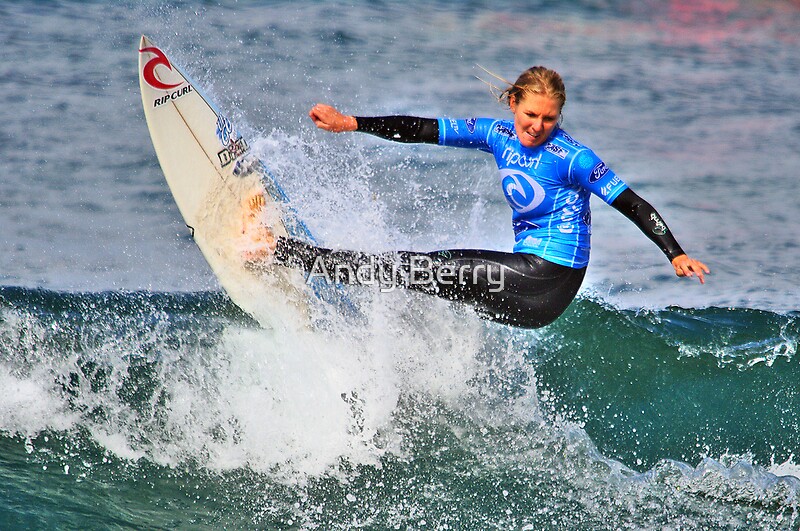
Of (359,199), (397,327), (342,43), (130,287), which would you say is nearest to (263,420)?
(397,327)

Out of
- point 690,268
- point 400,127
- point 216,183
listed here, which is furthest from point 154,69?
point 690,268

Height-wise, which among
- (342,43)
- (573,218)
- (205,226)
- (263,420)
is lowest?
(263,420)

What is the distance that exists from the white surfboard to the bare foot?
2 cm

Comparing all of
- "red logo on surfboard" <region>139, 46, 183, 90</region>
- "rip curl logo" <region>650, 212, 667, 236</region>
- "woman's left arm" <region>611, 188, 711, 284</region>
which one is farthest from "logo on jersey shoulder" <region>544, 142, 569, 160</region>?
"red logo on surfboard" <region>139, 46, 183, 90</region>

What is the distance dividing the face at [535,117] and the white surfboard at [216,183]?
1.78 m

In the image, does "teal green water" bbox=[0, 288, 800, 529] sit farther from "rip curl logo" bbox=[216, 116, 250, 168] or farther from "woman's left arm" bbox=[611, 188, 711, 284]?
"woman's left arm" bbox=[611, 188, 711, 284]

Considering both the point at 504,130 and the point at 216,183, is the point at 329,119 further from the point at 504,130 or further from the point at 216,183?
the point at 216,183

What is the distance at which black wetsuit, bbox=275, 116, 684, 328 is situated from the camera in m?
4.40

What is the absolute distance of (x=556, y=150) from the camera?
4.25 meters

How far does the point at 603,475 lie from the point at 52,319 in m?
4.12

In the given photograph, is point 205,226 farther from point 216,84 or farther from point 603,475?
point 216,84

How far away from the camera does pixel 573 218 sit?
4.39m

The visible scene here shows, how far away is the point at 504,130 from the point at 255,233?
1.69 meters

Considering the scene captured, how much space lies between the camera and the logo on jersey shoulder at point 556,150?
4238 mm
